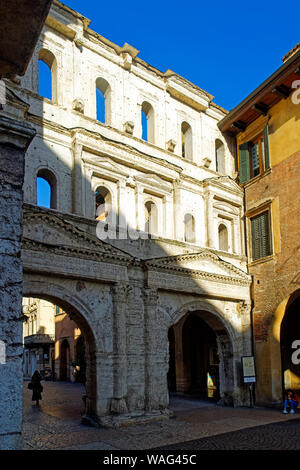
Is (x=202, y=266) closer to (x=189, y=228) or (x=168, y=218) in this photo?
(x=189, y=228)

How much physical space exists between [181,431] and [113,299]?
4.07m

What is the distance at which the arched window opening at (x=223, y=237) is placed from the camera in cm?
1836

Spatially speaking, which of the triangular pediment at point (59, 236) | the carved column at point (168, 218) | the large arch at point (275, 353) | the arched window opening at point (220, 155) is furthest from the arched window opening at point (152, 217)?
the large arch at point (275, 353)

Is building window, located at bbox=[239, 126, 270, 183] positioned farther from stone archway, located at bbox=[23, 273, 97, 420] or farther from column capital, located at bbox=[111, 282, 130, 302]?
stone archway, located at bbox=[23, 273, 97, 420]

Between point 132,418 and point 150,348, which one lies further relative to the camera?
point 150,348

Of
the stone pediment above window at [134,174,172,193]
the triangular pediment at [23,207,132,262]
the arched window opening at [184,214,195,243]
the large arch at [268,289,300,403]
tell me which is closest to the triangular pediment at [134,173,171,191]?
the stone pediment above window at [134,174,172,193]

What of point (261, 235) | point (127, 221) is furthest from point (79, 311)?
point (261, 235)

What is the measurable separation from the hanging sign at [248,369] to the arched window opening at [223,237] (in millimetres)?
4378

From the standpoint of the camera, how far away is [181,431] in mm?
11859

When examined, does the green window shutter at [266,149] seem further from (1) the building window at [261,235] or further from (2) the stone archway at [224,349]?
(2) the stone archway at [224,349]

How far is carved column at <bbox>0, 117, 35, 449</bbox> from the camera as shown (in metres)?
3.37

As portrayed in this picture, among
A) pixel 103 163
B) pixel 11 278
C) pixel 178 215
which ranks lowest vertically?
pixel 11 278

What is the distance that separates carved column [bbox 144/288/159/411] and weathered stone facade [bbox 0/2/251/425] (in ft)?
0.13
